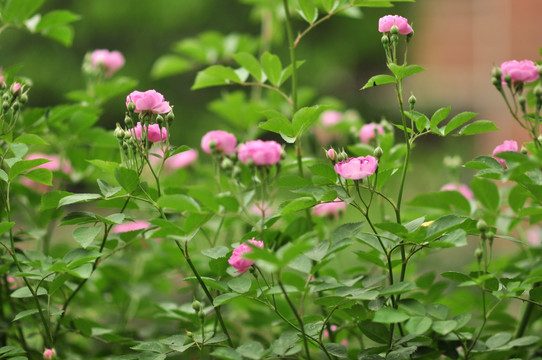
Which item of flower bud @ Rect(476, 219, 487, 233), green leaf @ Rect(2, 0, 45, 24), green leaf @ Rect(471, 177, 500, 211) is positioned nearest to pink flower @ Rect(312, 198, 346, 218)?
green leaf @ Rect(471, 177, 500, 211)

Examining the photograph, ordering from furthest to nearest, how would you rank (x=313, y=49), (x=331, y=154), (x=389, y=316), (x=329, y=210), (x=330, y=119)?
(x=313, y=49), (x=330, y=119), (x=329, y=210), (x=331, y=154), (x=389, y=316)

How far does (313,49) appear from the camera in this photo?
602 centimetres

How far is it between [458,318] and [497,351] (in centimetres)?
15

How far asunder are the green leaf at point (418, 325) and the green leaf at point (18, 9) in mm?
770

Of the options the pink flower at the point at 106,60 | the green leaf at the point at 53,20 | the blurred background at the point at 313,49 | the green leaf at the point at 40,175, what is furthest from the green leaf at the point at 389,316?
the blurred background at the point at 313,49

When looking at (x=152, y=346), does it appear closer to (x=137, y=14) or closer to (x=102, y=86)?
(x=102, y=86)

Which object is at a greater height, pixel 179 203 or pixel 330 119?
pixel 179 203

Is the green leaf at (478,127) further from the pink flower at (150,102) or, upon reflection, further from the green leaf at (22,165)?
the green leaf at (22,165)

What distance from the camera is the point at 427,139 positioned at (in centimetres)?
643

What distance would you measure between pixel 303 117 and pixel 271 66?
0.67 ft

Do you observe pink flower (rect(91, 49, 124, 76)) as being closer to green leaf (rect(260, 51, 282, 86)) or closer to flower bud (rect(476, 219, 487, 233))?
green leaf (rect(260, 51, 282, 86))

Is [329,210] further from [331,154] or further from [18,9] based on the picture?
[18,9]

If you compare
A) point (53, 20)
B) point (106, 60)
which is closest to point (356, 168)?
point (53, 20)

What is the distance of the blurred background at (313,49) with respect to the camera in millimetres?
5730
